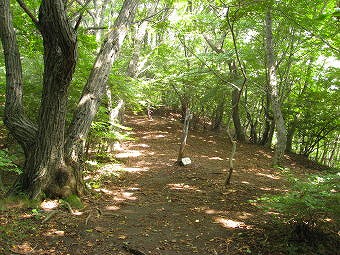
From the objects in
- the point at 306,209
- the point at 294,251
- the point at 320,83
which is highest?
the point at 320,83

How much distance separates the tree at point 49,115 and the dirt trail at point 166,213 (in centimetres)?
80

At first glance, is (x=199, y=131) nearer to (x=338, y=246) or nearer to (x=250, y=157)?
(x=250, y=157)

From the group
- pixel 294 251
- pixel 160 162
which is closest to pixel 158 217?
pixel 294 251

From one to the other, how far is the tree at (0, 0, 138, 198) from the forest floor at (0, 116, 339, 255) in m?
0.52

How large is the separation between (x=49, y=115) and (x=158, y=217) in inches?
110

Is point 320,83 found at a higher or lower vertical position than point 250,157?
higher

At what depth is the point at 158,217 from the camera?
585 centimetres

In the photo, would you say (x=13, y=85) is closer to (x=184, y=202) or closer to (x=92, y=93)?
(x=92, y=93)

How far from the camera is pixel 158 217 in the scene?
19.2ft

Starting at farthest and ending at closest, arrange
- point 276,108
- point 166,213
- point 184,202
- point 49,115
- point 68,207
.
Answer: point 276,108 < point 184,202 < point 166,213 < point 68,207 < point 49,115

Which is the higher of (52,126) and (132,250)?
(52,126)

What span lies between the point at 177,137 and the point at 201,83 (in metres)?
2.86

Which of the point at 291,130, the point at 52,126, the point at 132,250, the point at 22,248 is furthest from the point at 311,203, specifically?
the point at 291,130

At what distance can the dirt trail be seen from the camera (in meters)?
4.55
